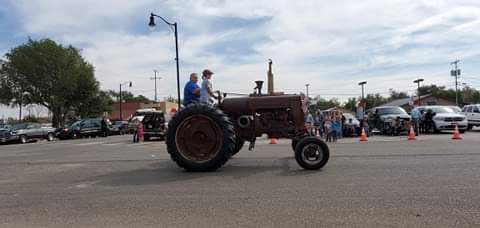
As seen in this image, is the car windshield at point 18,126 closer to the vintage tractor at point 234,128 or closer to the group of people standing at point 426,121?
the group of people standing at point 426,121

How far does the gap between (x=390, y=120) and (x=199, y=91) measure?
16.8 meters

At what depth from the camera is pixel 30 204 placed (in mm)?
6746

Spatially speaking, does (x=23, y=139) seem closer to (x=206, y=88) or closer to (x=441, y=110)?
(x=206, y=88)

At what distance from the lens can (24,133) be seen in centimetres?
3322

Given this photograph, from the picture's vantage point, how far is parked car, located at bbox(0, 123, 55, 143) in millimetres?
31547

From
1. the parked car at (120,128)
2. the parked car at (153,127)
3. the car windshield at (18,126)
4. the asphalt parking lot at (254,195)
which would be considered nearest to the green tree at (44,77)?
the parked car at (120,128)

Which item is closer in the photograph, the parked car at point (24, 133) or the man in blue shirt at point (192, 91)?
the man in blue shirt at point (192, 91)

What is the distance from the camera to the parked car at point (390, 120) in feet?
79.9

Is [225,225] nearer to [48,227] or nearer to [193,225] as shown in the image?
[193,225]

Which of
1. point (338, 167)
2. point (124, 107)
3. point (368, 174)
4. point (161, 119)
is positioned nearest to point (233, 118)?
point (338, 167)

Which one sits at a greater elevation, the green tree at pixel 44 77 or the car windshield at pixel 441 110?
the green tree at pixel 44 77

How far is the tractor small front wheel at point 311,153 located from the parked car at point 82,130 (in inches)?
1212

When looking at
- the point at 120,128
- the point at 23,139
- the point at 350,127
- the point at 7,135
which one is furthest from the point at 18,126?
the point at 350,127

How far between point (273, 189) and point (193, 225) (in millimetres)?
2238
